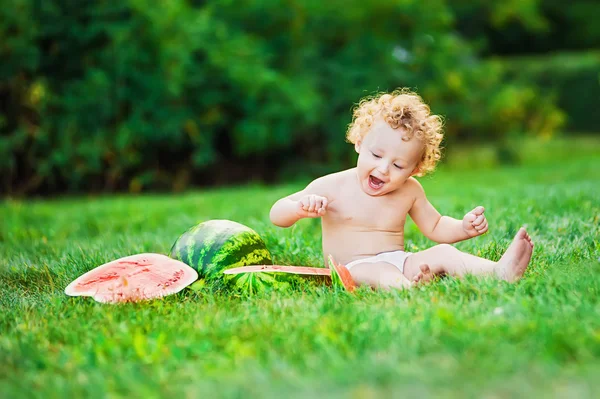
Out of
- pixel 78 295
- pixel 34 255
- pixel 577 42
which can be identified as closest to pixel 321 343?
pixel 78 295

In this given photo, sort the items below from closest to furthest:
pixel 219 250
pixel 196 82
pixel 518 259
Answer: pixel 518 259 → pixel 219 250 → pixel 196 82

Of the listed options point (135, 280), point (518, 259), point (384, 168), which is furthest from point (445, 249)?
point (135, 280)

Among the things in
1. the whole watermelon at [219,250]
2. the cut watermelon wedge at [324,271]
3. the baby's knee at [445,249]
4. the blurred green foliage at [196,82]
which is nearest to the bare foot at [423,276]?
the baby's knee at [445,249]

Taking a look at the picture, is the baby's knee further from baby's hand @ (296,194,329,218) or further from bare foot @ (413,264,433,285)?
baby's hand @ (296,194,329,218)

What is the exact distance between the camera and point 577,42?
83.8ft

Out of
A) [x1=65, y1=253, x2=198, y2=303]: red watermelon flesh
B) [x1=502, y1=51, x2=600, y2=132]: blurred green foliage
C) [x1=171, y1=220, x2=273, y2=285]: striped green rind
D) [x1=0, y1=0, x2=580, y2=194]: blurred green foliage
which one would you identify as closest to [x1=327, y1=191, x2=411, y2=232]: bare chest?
[x1=171, y1=220, x2=273, y2=285]: striped green rind

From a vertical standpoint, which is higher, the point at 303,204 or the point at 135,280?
the point at 303,204

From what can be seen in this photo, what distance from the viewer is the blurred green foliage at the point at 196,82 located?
925cm

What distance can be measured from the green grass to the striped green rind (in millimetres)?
212

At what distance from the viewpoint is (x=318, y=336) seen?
2432mm

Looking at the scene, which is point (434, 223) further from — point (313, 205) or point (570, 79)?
point (570, 79)

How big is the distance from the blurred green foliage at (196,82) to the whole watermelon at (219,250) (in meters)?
6.04

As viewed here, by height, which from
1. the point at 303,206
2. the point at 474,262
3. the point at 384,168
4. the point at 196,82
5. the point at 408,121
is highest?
the point at 408,121

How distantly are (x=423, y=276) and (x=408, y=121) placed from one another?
0.75 m
